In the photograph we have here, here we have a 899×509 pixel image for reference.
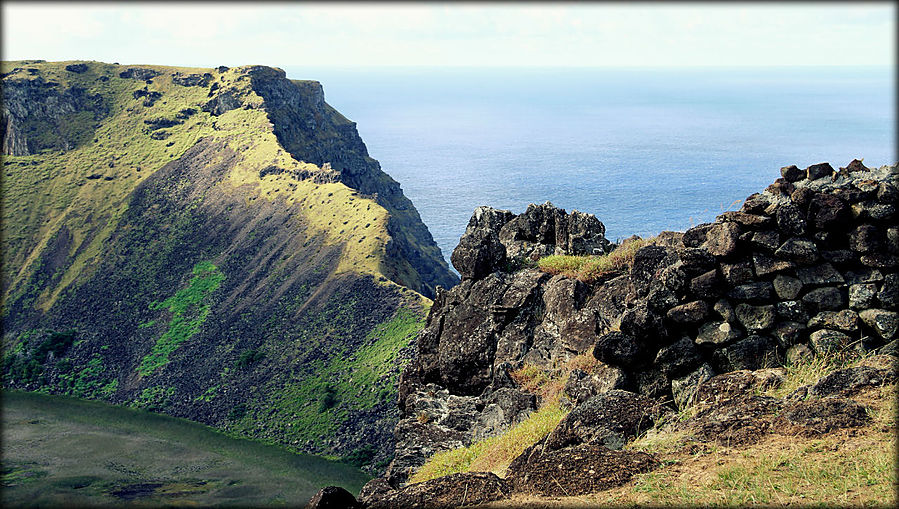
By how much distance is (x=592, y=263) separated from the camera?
2548cm

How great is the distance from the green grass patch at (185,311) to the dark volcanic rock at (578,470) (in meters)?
125

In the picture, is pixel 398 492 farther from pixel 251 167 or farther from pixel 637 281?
pixel 251 167

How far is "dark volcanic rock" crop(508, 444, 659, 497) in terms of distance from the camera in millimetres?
13406

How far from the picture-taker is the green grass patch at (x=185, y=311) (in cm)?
13002

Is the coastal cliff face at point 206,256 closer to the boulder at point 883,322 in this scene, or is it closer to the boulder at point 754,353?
the boulder at point 754,353

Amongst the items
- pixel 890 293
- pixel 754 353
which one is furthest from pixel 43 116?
pixel 890 293

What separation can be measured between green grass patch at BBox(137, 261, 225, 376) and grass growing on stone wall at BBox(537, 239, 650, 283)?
116 metres

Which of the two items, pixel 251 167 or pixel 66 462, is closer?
pixel 66 462

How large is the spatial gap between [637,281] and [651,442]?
279 inches

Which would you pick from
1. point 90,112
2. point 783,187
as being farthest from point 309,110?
A: point 783,187

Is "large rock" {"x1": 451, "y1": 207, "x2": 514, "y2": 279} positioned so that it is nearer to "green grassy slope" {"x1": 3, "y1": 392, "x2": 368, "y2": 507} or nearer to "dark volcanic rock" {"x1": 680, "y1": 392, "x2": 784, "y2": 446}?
"dark volcanic rock" {"x1": 680, "y1": 392, "x2": 784, "y2": 446}

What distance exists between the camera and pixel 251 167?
159 meters

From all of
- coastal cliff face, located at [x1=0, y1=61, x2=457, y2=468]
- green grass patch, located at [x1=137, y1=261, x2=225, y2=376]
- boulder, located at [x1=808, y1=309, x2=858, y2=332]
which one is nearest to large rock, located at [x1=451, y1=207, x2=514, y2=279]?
boulder, located at [x1=808, y1=309, x2=858, y2=332]

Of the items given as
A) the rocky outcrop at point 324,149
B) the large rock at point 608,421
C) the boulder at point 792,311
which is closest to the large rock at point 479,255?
the large rock at point 608,421
